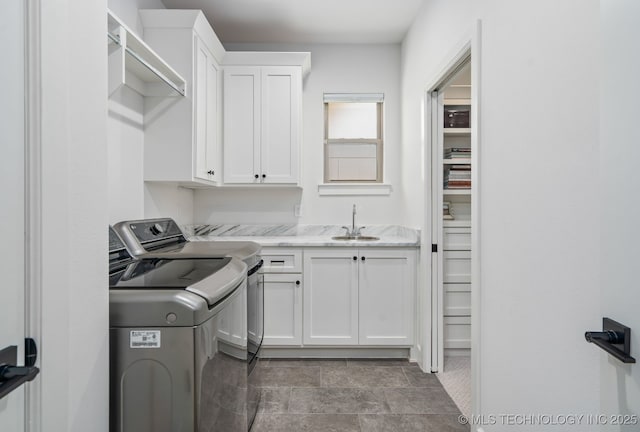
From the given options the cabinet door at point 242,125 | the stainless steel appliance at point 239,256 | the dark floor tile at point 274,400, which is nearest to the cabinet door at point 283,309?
the dark floor tile at point 274,400

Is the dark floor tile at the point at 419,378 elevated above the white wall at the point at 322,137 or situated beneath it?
situated beneath

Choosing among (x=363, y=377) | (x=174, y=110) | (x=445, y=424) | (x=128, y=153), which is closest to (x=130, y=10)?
(x=174, y=110)

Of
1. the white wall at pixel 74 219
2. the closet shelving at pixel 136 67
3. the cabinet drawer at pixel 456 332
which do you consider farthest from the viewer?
the cabinet drawer at pixel 456 332

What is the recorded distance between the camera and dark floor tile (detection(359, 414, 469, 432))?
197cm

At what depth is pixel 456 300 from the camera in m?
2.90

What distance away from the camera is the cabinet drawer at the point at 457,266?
2.88 m

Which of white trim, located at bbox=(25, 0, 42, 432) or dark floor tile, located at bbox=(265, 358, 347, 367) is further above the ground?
white trim, located at bbox=(25, 0, 42, 432)

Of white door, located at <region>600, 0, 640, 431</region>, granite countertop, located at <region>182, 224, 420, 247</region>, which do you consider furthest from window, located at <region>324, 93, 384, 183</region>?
white door, located at <region>600, 0, 640, 431</region>

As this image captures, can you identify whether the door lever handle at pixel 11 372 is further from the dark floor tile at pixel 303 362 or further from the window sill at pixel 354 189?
the window sill at pixel 354 189

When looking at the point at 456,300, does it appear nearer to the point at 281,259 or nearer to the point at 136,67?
the point at 281,259

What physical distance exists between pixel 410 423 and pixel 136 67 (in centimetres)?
255

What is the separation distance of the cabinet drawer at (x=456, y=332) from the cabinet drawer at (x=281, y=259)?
1.28 metres

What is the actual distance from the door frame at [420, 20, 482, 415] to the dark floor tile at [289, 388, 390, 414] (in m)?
0.57

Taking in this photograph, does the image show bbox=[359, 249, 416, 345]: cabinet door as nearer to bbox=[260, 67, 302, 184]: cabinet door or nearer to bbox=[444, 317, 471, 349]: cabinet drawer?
bbox=[444, 317, 471, 349]: cabinet drawer
